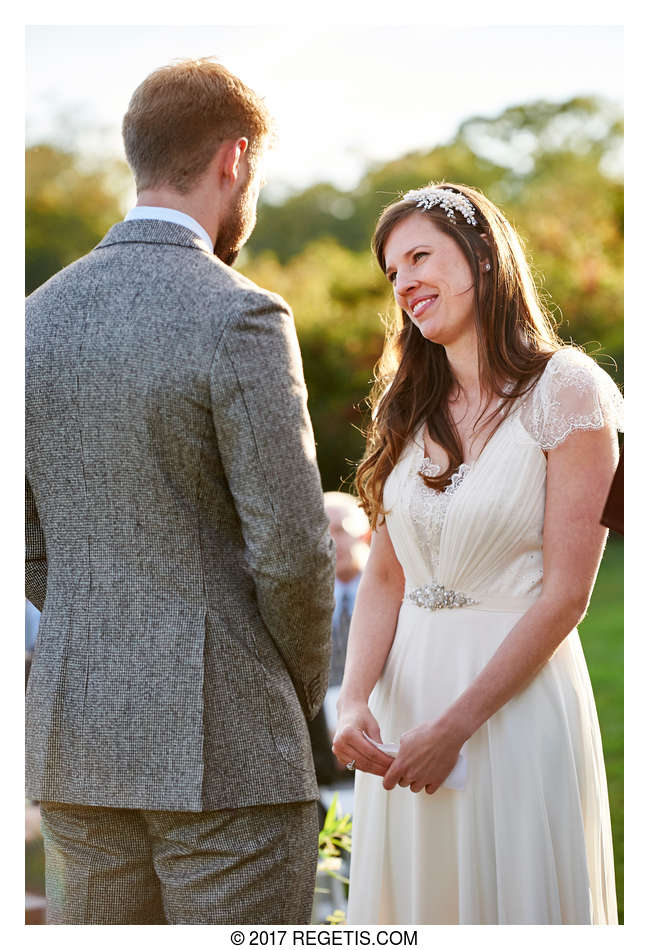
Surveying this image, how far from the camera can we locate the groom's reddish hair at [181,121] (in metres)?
1.70

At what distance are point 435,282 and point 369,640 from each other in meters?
0.84

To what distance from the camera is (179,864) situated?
1629 millimetres

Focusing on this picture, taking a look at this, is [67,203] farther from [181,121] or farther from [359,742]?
[359,742]

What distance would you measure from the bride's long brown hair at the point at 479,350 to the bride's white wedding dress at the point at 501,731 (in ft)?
0.26

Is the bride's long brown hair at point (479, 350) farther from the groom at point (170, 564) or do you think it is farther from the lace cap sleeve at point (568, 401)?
the groom at point (170, 564)

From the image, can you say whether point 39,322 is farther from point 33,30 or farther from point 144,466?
point 33,30

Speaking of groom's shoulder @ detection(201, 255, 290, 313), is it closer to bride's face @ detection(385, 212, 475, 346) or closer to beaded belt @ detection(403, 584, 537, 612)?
bride's face @ detection(385, 212, 475, 346)

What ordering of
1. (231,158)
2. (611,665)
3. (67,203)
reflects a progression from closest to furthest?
(231,158) < (67,203) < (611,665)

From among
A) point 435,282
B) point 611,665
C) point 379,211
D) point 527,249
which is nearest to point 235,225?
point 435,282

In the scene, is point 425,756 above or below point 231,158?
below

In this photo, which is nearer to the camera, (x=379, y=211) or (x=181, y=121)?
(x=181, y=121)

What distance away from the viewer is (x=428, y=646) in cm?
210

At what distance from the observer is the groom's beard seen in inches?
70.1

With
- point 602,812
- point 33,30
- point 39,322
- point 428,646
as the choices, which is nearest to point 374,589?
point 428,646
